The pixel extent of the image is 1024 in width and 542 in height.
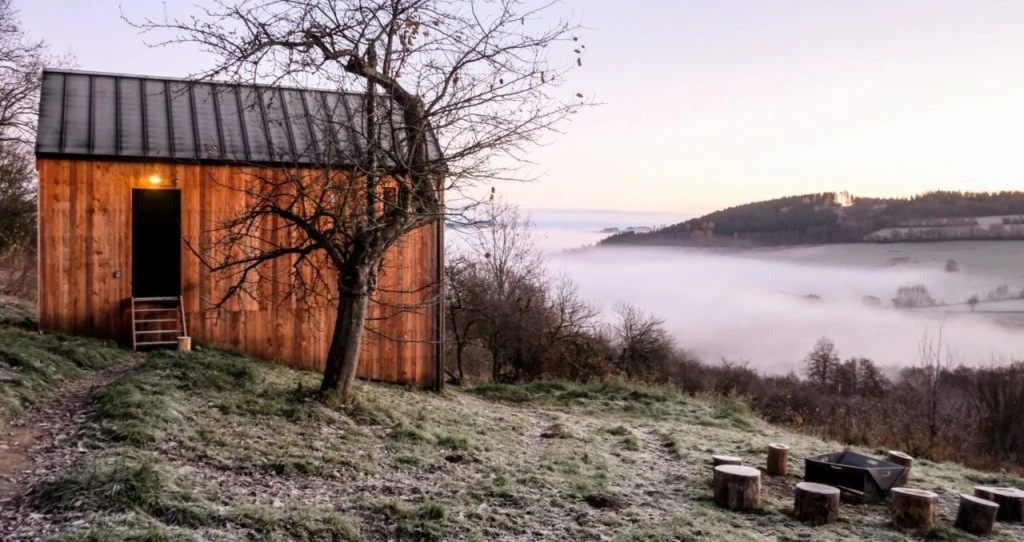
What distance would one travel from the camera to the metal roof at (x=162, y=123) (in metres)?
10.8

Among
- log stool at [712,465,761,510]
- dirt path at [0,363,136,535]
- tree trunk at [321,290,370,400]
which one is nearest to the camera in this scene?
dirt path at [0,363,136,535]

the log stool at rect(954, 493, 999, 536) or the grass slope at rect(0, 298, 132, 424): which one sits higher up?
the grass slope at rect(0, 298, 132, 424)

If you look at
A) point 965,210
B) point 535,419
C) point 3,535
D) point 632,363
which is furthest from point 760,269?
point 3,535

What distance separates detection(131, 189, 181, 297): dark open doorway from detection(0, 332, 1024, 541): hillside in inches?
89.1

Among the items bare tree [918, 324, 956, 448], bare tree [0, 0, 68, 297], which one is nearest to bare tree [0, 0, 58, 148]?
bare tree [0, 0, 68, 297]

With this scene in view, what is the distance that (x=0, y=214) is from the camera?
18234 millimetres

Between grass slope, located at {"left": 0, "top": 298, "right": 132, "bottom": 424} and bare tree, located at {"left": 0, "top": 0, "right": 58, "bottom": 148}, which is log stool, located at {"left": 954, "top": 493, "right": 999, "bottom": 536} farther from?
bare tree, located at {"left": 0, "top": 0, "right": 58, "bottom": 148}

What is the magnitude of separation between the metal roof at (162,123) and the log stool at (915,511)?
8.19 m

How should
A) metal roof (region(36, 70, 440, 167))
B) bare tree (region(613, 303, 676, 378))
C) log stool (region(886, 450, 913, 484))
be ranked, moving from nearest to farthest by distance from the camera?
log stool (region(886, 450, 913, 484)) < metal roof (region(36, 70, 440, 167)) < bare tree (region(613, 303, 676, 378))

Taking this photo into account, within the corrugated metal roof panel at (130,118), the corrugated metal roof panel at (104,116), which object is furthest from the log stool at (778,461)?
the corrugated metal roof panel at (104,116)

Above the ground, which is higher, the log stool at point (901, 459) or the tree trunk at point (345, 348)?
the tree trunk at point (345, 348)

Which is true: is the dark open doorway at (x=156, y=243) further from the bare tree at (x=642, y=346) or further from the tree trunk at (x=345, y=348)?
the bare tree at (x=642, y=346)

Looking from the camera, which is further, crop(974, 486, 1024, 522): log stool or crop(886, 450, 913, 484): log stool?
crop(886, 450, 913, 484): log stool

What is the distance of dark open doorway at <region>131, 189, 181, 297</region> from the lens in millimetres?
11438
